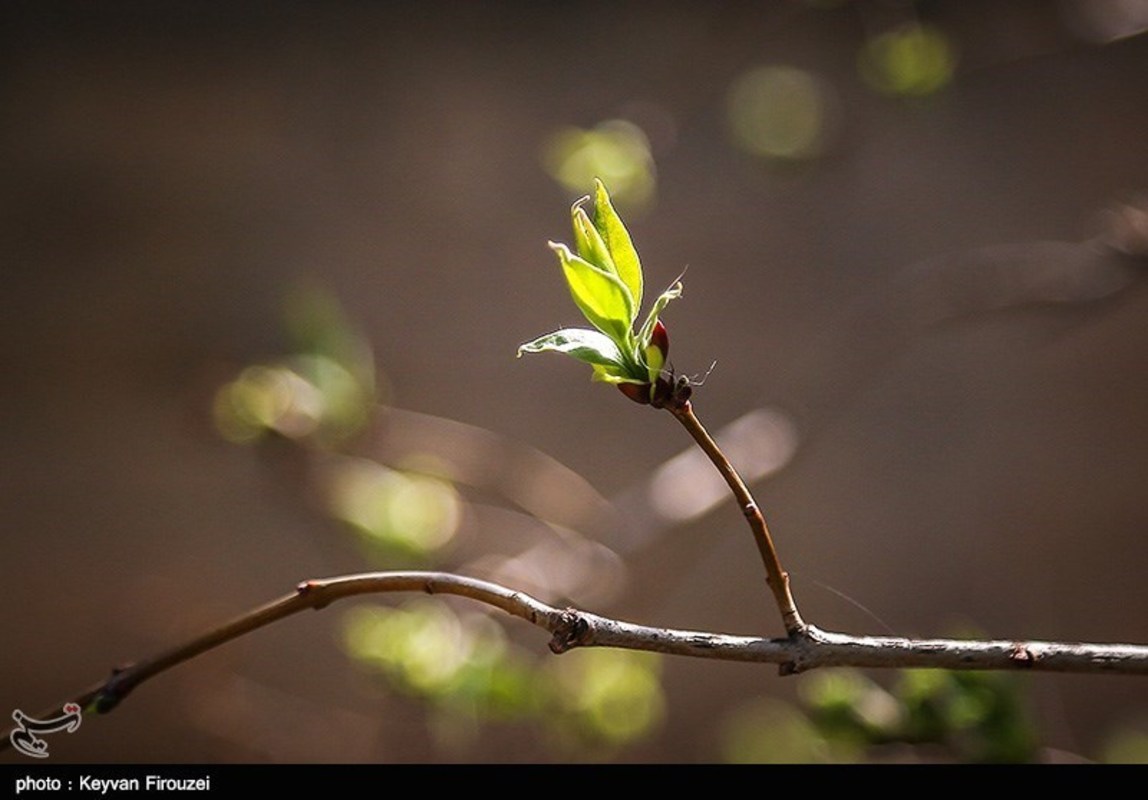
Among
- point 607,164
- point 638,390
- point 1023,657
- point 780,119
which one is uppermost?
point 780,119

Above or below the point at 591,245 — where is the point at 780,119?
above

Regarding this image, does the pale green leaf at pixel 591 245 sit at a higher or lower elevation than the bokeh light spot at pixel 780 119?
lower

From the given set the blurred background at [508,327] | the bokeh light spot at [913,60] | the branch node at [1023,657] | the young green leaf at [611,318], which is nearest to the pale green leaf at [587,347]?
the young green leaf at [611,318]

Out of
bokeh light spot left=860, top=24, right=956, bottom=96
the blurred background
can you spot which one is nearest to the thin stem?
bokeh light spot left=860, top=24, right=956, bottom=96

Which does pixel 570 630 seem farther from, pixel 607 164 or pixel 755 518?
pixel 607 164

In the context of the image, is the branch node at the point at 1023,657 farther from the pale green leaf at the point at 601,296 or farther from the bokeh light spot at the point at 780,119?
the bokeh light spot at the point at 780,119

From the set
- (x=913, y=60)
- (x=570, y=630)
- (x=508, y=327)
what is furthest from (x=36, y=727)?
(x=508, y=327)
